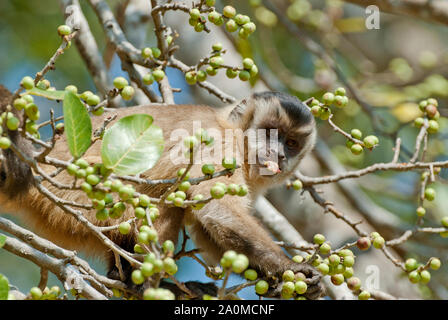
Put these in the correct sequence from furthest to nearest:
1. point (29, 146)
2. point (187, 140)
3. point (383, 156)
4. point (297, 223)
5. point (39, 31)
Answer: point (383, 156), point (39, 31), point (297, 223), point (29, 146), point (187, 140)

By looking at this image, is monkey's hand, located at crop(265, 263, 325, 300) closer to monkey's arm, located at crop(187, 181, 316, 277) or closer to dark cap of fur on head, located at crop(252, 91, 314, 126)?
monkey's arm, located at crop(187, 181, 316, 277)

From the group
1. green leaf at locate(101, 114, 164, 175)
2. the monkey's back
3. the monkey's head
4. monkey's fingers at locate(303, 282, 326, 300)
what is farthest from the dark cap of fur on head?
green leaf at locate(101, 114, 164, 175)

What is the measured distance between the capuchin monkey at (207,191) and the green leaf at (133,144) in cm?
69

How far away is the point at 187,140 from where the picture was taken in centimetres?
215

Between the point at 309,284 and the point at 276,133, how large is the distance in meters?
1.60

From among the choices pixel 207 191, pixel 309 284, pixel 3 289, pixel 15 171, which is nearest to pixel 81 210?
pixel 207 191

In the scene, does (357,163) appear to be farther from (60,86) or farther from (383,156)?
(60,86)

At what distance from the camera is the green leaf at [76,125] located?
2.15 m

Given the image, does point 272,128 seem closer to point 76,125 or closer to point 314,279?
point 314,279

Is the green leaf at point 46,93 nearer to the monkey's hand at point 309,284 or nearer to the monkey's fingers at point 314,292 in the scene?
the monkey's hand at point 309,284

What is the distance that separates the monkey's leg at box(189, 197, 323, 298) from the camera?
3.38 metres

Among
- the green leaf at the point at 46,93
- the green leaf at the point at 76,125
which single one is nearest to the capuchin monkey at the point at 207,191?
the green leaf at the point at 46,93

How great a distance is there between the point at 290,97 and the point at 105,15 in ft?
5.56
